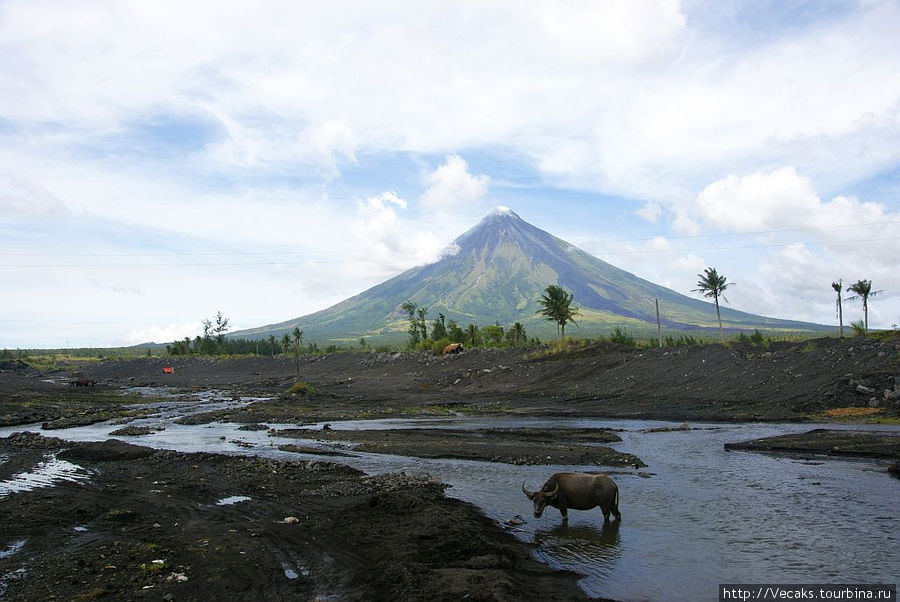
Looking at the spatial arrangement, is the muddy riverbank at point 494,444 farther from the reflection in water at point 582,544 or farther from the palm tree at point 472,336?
the palm tree at point 472,336

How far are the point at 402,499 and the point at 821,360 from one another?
A: 30.8 m

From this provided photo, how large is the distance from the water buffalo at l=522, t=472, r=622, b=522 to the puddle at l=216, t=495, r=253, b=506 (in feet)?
23.4

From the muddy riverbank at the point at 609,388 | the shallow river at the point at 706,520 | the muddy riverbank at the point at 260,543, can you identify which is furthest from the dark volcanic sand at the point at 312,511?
the shallow river at the point at 706,520

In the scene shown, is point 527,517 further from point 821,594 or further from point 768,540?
point 821,594

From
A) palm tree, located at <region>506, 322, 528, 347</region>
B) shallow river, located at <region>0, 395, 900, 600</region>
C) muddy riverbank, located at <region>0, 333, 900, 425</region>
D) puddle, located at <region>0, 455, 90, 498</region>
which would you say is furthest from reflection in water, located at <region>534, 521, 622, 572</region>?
palm tree, located at <region>506, 322, 528, 347</region>

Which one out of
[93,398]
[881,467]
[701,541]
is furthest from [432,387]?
[701,541]

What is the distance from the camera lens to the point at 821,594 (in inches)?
349

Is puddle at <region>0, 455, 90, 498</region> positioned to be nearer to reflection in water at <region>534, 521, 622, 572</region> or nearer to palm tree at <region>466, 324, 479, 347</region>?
reflection in water at <region>534, 521, 622, 572</region>

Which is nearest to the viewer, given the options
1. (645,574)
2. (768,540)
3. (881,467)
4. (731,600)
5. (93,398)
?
(731,600)

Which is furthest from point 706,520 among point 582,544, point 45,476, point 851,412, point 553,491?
point 851,412

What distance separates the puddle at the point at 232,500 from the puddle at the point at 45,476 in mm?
5496

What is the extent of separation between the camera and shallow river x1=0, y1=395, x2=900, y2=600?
386 inches

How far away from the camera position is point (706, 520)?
42.1 feet

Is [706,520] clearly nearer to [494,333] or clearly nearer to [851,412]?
[851,412]
